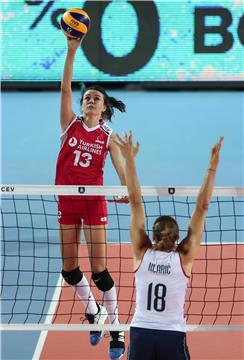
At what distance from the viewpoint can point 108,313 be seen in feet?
25.4

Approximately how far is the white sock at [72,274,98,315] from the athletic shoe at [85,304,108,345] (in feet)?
0.13

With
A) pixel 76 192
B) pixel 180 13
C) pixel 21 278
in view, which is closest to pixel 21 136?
pixel 180 13

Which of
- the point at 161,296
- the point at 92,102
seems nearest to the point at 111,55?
the point at 92,102

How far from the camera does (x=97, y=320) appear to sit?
7797 mm

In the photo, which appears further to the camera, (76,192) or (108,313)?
(108,313)

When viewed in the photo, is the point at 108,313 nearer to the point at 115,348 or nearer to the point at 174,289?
the point at 115,348

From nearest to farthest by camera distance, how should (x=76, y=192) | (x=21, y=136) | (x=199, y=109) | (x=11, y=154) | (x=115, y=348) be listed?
(x=76, y=192), (x=115, y=348), (x=11, y=154), (x=21, y=136), (x=199, y=109)

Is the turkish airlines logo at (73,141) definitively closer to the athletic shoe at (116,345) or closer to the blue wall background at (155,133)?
the athletic shoe at (116,345)

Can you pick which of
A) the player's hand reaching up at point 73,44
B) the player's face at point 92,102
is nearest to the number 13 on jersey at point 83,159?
the player's face at point 92,102

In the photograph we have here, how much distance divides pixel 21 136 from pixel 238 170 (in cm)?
472

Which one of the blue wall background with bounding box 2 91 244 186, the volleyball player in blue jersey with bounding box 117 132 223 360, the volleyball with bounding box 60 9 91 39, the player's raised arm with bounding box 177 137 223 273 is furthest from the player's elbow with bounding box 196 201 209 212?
the blue wall background with bounding box 2 91 244 186

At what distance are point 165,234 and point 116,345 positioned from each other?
2.41 m

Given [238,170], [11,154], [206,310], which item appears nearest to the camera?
[206,310]

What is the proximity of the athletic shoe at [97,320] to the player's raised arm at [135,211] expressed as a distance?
7.24ft
